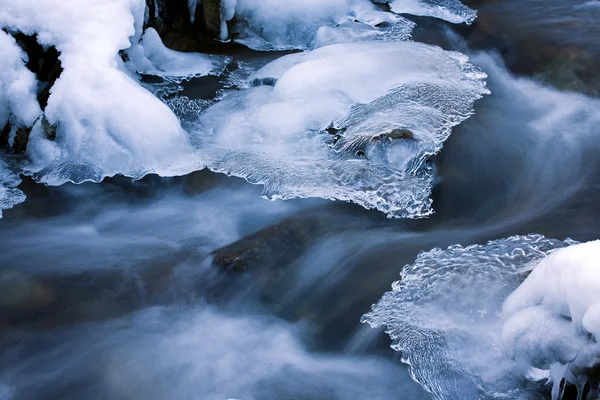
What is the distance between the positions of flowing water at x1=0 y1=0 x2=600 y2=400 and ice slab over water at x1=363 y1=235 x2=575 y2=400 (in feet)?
0.08

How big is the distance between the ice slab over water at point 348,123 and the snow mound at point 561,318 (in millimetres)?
1248

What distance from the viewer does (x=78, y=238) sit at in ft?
12.5

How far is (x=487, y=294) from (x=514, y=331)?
0.29 metres

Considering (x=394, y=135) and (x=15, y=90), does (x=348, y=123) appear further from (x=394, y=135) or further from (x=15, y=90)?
(x=15, y=90)

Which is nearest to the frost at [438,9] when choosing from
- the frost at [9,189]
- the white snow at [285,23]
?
the white snow at [285,23]

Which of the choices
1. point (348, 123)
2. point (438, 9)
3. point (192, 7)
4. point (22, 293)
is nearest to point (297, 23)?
point (192, 7)

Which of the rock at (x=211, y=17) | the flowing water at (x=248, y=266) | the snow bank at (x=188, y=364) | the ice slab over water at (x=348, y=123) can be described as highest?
the rock at (x=211, y=17)

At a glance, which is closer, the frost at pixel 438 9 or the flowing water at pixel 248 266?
the flowing water at pixel 248 266

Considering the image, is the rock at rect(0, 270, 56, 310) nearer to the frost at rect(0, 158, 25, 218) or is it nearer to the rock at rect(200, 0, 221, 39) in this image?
the frost at rect(0, 158, 25, 218)

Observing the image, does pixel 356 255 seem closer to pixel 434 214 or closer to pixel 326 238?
pixel 326 238

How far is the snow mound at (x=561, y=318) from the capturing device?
238 centimetres

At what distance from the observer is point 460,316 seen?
9.73 ft

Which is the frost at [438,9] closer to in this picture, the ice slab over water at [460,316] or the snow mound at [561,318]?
the ice slab over water at [460,316]

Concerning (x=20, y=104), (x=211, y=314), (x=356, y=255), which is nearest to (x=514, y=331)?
(x=356, y=255)
